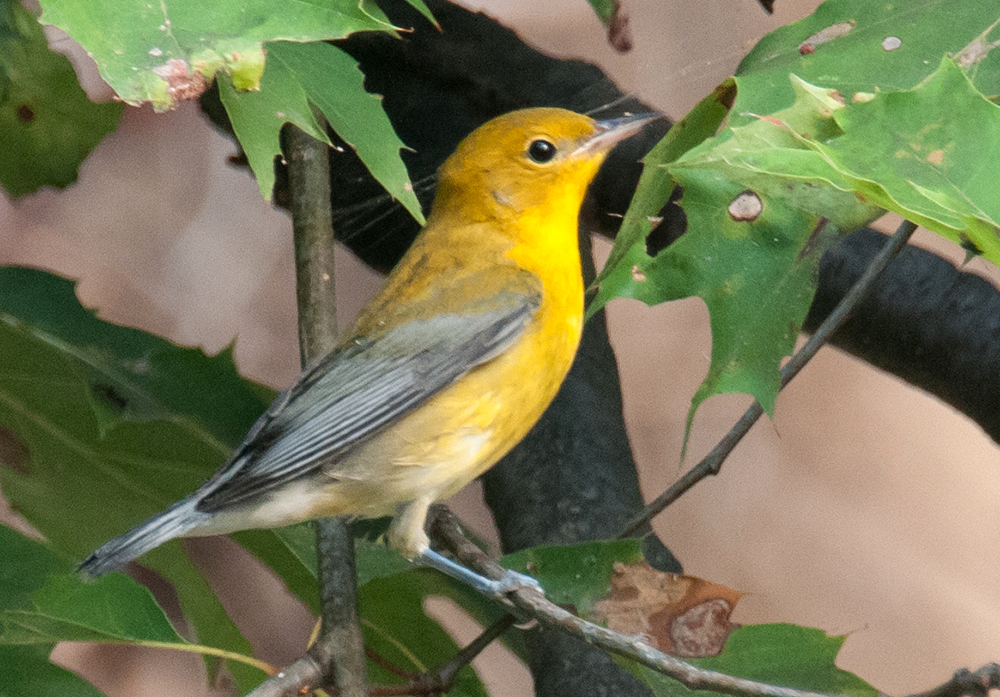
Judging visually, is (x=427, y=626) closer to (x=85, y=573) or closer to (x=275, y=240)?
(x=85, y=573)

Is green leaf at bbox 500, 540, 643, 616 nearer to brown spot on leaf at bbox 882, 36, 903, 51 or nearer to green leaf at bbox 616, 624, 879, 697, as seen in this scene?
green leaf at bbox 616, 624, 879, 697

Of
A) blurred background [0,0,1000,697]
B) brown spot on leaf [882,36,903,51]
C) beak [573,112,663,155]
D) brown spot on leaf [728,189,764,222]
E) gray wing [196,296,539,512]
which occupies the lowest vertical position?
blurred background [0,0,1000,697]

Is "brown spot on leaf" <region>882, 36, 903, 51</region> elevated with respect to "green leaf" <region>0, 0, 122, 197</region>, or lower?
elevated

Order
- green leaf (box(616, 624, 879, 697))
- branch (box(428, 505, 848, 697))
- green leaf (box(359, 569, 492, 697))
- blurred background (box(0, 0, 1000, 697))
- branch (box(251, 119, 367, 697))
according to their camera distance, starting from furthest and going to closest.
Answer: blurred background (box(0, 0, 1000, 697)) → green leaf (box(359, 569, 492, 697)) → branch (box(251, 119, 367, 697)) → green leaf (box(616, 624, 879, 697)) → branch (box(428, 505, 848, 697))

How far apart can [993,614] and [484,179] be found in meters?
1.55

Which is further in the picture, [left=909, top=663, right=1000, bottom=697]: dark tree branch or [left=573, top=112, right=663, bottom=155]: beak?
[left=573, top=112, right=663, bottom=155]: beak

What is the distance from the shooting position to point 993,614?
2256mm

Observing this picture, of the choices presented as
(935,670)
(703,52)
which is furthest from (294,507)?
(935,670)

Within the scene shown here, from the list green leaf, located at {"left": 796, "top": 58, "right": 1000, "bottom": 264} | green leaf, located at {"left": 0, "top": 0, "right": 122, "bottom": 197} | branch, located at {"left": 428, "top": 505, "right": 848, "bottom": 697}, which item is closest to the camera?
green leaf, located at {"left": 796, "top": 58, "right": 1000, "bottom": 264}

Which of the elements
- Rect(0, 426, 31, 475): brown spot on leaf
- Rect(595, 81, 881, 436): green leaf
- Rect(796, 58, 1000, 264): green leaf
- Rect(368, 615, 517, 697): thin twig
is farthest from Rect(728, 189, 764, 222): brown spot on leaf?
Rect(0, 426, 31, 475): brown spot on leaf

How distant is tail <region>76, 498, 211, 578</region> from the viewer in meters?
1.06

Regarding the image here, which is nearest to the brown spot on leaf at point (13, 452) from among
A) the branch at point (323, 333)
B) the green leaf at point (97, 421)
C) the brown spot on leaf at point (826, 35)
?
the green leaf at point (97, 421)

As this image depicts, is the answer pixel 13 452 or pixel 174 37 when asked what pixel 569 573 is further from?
pixel 13 452

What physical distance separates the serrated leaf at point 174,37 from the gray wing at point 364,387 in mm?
560
